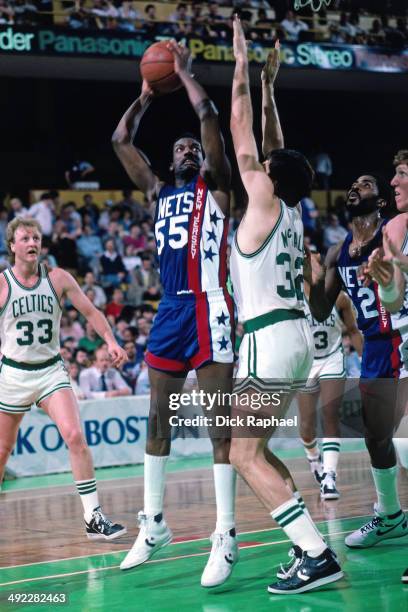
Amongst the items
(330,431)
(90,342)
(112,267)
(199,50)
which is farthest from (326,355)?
(199,50)

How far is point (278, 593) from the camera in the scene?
19.0 ft

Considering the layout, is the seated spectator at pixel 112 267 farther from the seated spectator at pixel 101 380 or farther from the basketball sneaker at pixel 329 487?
the basketball sneaker at pixel 329 487

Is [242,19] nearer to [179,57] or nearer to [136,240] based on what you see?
[136,240]

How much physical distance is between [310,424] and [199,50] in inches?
493

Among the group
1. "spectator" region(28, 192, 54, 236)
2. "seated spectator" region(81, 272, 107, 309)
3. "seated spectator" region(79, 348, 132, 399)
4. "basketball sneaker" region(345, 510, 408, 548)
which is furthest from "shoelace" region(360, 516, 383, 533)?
"spectator" region(28, 192, 54, 236)

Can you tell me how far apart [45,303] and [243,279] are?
2535 millimetres

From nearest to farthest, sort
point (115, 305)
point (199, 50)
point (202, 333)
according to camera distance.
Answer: point (202, 333)
point (115, 305)
point (199, 50)

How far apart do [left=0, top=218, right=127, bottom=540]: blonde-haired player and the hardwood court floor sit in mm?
541

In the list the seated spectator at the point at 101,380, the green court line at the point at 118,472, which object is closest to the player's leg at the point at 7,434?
the green court line at the point at 118,472

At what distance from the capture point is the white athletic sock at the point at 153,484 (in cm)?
651

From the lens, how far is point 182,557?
23.3 feet

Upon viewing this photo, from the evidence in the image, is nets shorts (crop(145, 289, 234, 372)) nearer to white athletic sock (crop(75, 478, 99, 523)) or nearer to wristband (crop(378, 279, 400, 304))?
wristband (crop(378, 279, 400, 304))

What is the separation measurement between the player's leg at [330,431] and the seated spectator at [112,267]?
7.97 metres

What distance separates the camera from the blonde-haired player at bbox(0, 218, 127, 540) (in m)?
7.81
